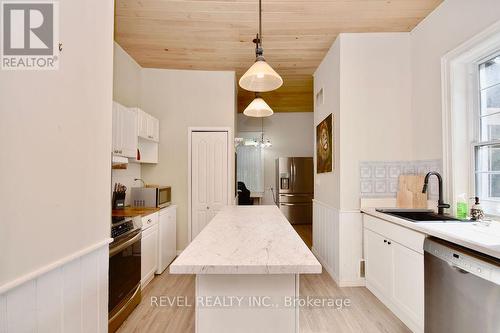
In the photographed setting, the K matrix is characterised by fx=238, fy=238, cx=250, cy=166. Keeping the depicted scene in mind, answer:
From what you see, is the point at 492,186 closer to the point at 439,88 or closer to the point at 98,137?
the point at 439,88

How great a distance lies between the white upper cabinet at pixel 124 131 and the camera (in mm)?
2547

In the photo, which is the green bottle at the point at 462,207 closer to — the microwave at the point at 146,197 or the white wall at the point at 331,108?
the white wall at the point at 331,108

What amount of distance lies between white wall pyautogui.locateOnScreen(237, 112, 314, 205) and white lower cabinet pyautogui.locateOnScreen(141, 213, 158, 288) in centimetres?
382

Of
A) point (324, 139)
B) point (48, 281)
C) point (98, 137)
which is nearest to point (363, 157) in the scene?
point (324, 139)

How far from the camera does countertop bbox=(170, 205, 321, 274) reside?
971 millimetres

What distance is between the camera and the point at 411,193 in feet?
8.23

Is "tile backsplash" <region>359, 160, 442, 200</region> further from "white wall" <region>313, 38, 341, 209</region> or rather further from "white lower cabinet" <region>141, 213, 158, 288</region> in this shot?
"white lower cabinet" <region>141, 213, 158, 288</region>

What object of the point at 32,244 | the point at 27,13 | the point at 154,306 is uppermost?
the point at 27,13

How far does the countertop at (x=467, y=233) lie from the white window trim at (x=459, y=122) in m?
0.44

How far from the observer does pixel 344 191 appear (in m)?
2.74

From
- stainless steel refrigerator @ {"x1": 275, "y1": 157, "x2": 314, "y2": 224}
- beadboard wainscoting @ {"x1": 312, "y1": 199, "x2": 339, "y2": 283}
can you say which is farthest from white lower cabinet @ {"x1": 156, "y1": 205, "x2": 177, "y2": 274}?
stainless steel refrigerator @ {"x1": 275, "y1": 157, "x2": 314, "y2": 224}

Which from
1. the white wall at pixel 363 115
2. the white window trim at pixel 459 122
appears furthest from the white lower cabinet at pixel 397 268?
Result: the white window trim at pixel 459 122

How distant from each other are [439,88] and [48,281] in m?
3.20

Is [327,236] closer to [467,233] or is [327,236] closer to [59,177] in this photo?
[467,233]
